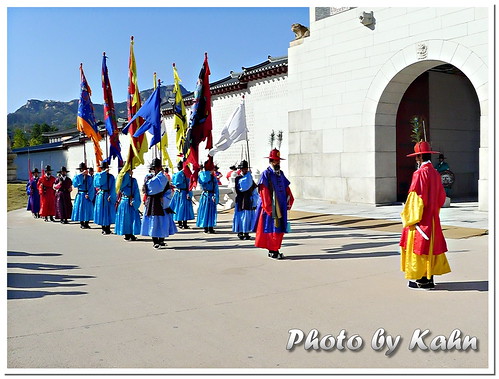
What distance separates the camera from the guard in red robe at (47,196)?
14.4 m

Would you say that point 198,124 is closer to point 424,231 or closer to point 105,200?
point 105,200

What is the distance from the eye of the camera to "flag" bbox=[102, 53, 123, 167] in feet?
38.2

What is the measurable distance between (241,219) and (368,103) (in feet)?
22.4

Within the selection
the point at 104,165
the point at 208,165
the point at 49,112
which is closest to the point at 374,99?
the point at 208,165

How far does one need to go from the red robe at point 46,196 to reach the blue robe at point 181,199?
4.94 m

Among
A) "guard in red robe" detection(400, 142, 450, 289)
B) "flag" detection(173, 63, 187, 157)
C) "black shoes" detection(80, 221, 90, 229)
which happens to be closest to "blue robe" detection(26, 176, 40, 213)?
"black shoes" detection(80, 221, 90, 229)

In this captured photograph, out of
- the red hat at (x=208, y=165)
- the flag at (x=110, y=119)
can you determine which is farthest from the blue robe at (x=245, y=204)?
the flag at (x=110, y=119)

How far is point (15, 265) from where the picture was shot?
723cm

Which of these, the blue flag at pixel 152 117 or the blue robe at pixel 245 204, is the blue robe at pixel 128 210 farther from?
the blue robe at pixel 245 204

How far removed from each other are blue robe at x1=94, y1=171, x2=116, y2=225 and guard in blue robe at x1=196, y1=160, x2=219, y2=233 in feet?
6.58

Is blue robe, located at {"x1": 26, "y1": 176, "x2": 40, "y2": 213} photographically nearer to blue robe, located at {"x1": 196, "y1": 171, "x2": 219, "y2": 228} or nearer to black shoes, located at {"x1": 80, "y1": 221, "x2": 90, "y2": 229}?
black shoes, located at {"x1": 80, "y1": 221, "x2": 90, "y2": 229}

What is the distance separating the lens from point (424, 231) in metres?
5.29
